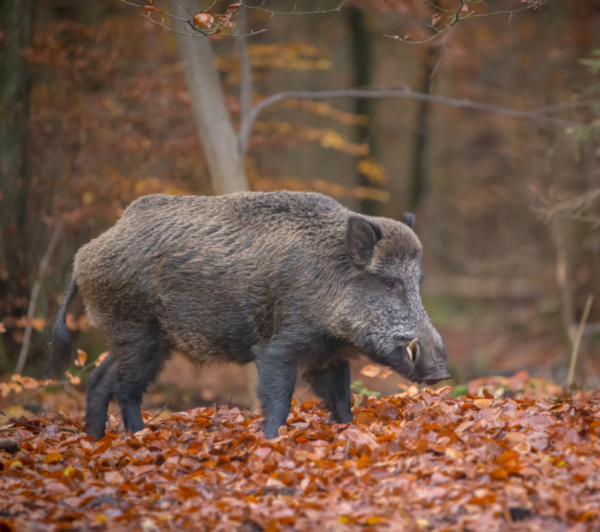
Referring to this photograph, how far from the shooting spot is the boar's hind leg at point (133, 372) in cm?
547

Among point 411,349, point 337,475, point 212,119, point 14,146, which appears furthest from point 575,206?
point 14,146

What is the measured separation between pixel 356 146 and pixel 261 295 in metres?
6.94

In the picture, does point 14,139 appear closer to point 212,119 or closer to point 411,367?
point 212,119

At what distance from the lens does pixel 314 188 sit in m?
11.1

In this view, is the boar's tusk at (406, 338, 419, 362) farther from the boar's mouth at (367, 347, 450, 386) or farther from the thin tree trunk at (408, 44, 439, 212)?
the thin tree trunk at (408, 44, 439, 212)

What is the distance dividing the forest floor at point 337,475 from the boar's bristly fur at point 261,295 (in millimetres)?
474

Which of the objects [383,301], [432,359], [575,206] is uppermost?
[575,206]

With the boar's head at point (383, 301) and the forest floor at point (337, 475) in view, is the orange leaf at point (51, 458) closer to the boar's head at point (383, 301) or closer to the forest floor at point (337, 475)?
the forest floor at point (337, 475)

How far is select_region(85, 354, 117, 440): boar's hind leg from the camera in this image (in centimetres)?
547

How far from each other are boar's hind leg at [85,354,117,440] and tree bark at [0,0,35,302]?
422cm

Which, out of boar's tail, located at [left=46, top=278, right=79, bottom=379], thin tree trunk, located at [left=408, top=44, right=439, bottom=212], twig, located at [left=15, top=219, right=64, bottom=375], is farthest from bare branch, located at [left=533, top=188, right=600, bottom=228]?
thin tree trunk, located at [left=408, top=44, right=439, bottom=212]

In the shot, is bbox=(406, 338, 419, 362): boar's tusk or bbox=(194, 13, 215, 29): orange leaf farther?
bbox=(406, 338, 419, 362): boar's tusk

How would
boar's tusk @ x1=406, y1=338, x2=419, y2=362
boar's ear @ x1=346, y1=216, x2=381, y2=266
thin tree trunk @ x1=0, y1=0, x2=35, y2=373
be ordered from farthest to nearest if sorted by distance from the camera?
thin tree trunk @ x1=0, y1=0, x2=35, y2=373, boar's ear @ x1=346, y1=216, x2=381, y2=266, boar's tusk @ x1=406, y1=338, x2=419, y2=362

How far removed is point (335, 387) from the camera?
5316 mm
